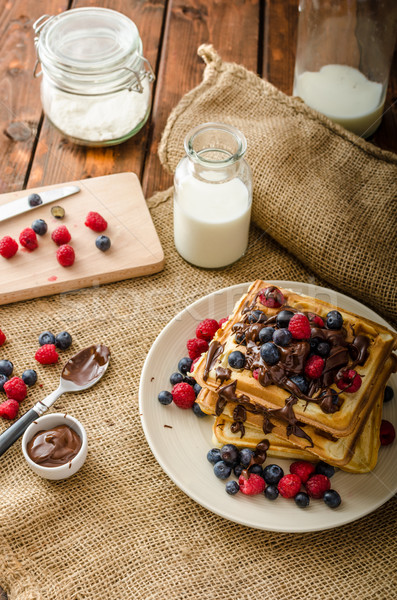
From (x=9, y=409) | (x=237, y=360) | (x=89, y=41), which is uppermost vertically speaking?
(x=89, y=41)

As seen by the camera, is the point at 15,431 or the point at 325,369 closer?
the point at 325,369

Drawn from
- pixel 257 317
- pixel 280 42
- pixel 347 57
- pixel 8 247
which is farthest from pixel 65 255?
pixel 280 42

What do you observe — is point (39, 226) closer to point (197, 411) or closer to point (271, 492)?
point (197, 411)

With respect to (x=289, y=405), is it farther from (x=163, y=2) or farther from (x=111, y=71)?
(x=163, y=2)

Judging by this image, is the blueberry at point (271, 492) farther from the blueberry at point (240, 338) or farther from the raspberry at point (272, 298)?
the raspberry at point (272, 298)

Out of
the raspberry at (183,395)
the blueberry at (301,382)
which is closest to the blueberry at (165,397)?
the raspberry at (183,395)

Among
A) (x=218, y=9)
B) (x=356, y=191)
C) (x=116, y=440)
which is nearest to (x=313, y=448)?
(x=116, y=440)
